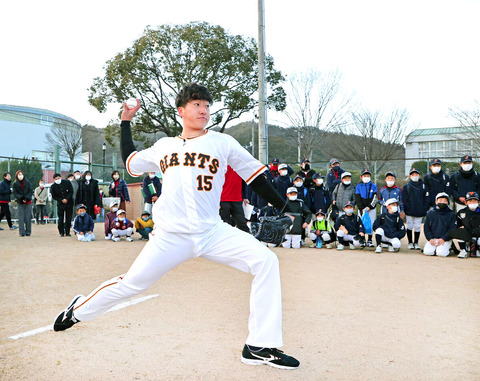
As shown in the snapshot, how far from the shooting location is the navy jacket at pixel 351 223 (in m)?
10.9

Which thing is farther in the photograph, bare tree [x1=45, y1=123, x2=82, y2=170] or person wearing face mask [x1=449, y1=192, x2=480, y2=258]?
bare tree [x1=45, y1=123, x2=82, y2=170]

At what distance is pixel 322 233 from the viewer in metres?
11.2

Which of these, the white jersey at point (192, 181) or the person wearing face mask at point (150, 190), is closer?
the white jersey at point (192, 181)

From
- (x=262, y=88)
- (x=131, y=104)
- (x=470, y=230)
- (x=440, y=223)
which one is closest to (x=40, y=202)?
(x=262, y=88)

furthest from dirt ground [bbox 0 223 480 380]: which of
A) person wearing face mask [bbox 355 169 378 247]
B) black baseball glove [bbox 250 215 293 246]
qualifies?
person wearing face mask [bbox 355 169 378 247]

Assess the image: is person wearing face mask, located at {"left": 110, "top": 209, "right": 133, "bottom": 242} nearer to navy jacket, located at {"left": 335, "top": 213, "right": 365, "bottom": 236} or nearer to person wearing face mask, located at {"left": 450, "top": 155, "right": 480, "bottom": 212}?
navy jacket, located at {"left": 335, "top": 213, "right": 365, "bottom": 236}

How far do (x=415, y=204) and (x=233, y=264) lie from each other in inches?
343

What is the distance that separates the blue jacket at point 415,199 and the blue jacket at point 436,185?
10 centimetres

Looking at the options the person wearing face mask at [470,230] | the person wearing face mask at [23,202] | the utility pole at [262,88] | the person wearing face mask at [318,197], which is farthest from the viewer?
the utility pole at [262,88]

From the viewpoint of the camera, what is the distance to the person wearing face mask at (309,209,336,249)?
36.6ft

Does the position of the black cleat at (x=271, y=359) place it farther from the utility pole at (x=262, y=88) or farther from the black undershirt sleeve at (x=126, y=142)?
the utility pole at (x=262, y=88)

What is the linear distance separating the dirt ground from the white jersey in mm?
1059

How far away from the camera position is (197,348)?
3633 mm

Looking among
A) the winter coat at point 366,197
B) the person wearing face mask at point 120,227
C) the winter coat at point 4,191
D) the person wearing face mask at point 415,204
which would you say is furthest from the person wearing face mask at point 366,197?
the winter coat at point 4,191
